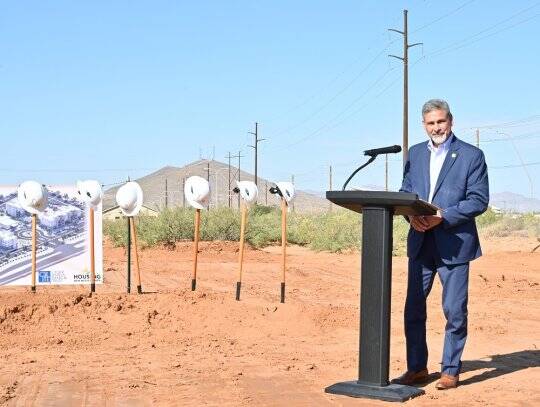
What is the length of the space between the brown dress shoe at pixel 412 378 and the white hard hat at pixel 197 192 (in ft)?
17.7

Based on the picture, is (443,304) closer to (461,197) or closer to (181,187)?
(461,197)

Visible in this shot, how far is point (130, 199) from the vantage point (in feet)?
38.7

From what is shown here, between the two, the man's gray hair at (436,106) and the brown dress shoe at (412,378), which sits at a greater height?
the man's gray hair at (436,106)

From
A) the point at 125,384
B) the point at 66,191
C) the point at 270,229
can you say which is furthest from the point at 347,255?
the point at 125,384

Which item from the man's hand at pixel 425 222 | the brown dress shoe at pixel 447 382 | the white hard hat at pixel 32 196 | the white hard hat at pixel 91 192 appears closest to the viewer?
the man's hand at pixel 425 222

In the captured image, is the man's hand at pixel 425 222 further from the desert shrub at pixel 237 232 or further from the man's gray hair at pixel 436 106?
the desert shrub at pixel 237 232

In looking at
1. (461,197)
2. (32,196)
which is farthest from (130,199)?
(461,197)

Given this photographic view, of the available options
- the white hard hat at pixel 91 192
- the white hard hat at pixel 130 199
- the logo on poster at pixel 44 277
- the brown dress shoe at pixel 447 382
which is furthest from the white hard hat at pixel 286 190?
the brown dress shoe at pixel 447 382

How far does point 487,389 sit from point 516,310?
21.8 ft

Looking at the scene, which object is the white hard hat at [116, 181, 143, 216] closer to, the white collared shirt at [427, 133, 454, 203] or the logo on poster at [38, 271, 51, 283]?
the logo on poster at [38, 271, 51, 283]

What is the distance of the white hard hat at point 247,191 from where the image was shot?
39.9ft

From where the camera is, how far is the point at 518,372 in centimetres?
764

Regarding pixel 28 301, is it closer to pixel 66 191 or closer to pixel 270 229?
pixel 66 191

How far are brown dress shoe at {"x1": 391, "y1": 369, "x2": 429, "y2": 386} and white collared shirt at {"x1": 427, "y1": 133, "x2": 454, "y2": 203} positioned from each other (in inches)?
53.6
